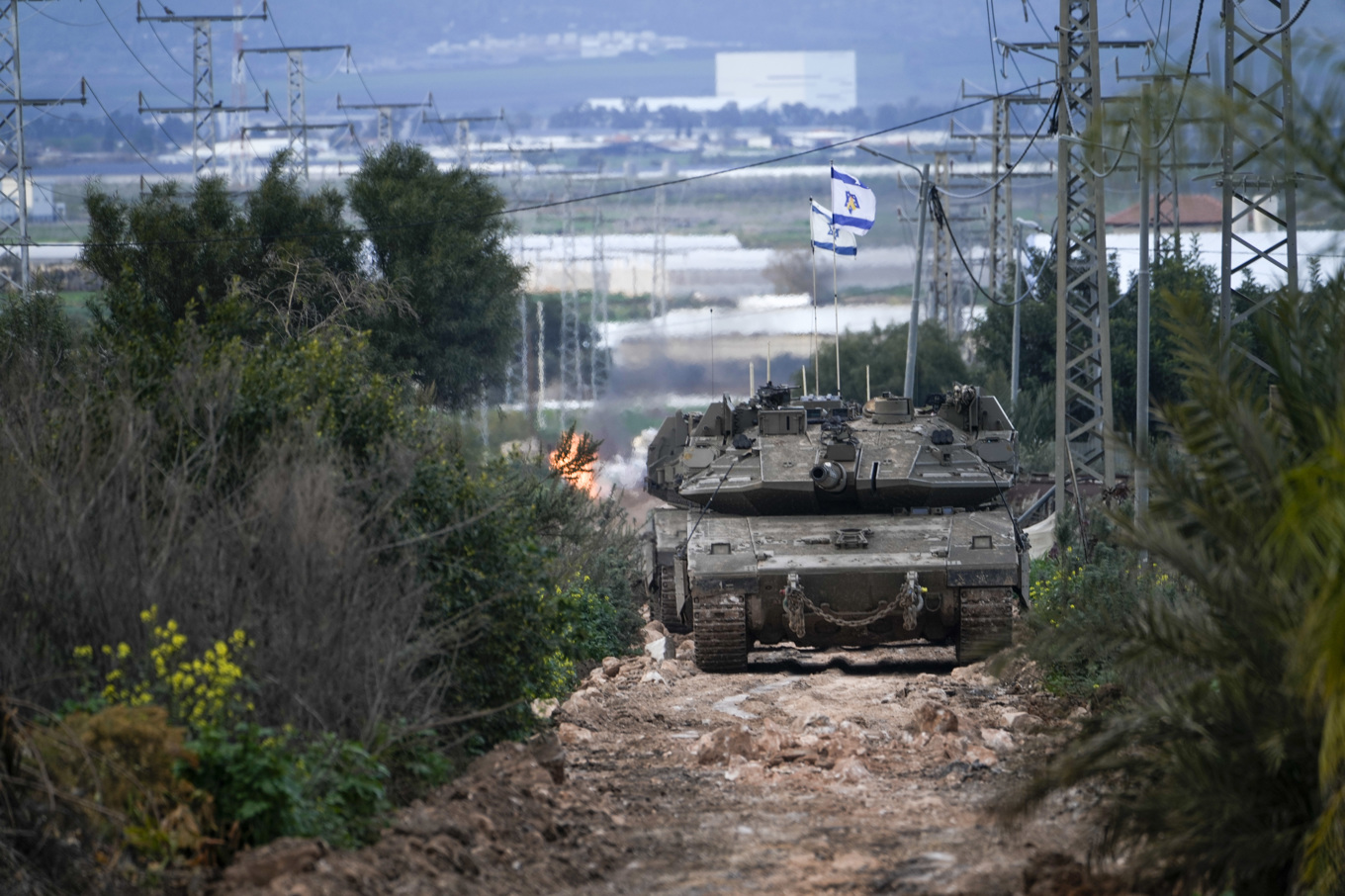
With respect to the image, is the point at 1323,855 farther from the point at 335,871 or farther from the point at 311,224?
the point at 311,224

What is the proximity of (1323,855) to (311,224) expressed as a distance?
23494 millimetres

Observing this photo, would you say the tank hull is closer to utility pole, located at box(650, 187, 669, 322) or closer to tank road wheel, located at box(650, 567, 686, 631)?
tank road wheel, located at box(650, 567, 686, 631)

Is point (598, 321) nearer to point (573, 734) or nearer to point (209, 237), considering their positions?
point (209, 237)

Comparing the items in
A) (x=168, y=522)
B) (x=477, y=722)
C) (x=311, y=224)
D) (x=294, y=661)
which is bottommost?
(x=477, y=722)

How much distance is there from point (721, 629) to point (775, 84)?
8083cm

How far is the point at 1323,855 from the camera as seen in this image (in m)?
6.07

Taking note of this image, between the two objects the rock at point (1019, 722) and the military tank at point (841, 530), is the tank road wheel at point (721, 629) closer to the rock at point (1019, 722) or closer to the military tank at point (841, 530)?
the military tank at point (841, 530)

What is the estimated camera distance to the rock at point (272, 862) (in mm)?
6746

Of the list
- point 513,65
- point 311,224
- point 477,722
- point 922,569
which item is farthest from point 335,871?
point 513,65

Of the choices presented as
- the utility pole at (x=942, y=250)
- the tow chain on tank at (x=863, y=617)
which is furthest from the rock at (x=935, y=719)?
the utility pole at (x=942, y=250)

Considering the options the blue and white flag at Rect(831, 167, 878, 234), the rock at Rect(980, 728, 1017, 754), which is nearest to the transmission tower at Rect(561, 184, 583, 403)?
the blue and white flag at Rect(831, 167, 878, 234)

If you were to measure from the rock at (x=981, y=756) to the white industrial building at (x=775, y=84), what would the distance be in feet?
252

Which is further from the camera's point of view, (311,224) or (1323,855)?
(311,224)

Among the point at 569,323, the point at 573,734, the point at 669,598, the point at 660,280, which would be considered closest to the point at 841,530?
the point at 669,598
